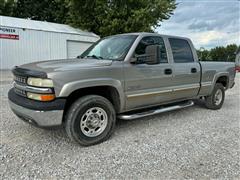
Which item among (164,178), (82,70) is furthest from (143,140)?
(82,70)

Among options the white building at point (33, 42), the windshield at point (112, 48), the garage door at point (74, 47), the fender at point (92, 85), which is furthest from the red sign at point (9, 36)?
the fender at point (92, 85)

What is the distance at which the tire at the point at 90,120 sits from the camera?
3.72 metres

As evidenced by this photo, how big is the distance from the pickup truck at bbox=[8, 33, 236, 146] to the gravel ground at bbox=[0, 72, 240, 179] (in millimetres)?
355

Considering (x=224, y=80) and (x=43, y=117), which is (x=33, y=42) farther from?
(x=43, y=117)

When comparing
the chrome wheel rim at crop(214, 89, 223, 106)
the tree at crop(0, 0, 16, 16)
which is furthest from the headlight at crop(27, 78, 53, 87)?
the tree at crop(0, 0, 16, 16)

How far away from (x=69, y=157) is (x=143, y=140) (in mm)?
1343

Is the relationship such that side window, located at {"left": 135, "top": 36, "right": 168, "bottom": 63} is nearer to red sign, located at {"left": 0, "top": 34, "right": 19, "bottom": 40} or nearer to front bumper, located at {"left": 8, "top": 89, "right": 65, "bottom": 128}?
front bumper, located at {"left": 8, "top": 89, "right": 65, "bottom": 128}

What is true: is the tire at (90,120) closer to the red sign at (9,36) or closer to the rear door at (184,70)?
the rear door at (184,70)

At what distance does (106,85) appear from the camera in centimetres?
398

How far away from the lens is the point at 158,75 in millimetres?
4711

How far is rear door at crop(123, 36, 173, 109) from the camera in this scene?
169 inches

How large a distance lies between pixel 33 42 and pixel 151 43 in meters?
15.3

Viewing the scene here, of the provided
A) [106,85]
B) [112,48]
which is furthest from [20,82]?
[112,48]

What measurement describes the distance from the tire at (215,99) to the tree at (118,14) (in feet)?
46.5
